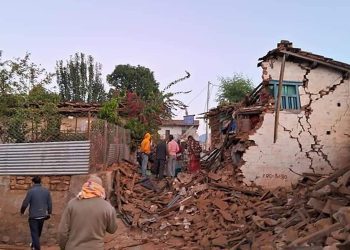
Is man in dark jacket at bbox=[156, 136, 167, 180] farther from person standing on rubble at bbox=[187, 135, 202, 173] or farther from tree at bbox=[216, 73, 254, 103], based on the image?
tree at bbox=[216, 73, 254, 103]

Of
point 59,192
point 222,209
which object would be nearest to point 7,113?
point 59,192

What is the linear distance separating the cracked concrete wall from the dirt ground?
5.01 meters

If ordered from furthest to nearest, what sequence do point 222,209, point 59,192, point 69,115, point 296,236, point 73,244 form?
point 69,115, point 222,209, point 59,192, point 296,236, point 73,244

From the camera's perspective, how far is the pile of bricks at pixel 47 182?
1106 centimetres

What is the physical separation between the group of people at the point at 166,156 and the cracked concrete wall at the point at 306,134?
8.44 ft

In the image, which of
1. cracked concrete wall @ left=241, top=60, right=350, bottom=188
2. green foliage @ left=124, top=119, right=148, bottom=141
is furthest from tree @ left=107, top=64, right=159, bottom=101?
cracked concrete wall @ left=241, top=60, right=350, bottom=188

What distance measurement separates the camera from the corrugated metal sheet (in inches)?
438

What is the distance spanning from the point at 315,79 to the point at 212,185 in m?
5.72

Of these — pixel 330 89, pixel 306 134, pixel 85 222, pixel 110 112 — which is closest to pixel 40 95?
pixel 110 112

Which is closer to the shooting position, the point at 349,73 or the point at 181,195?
the point at 181,195

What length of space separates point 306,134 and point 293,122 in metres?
0.70

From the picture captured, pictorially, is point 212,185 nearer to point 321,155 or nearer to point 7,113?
point 321,155

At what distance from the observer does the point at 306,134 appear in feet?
48.7

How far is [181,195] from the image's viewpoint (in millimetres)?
13188
